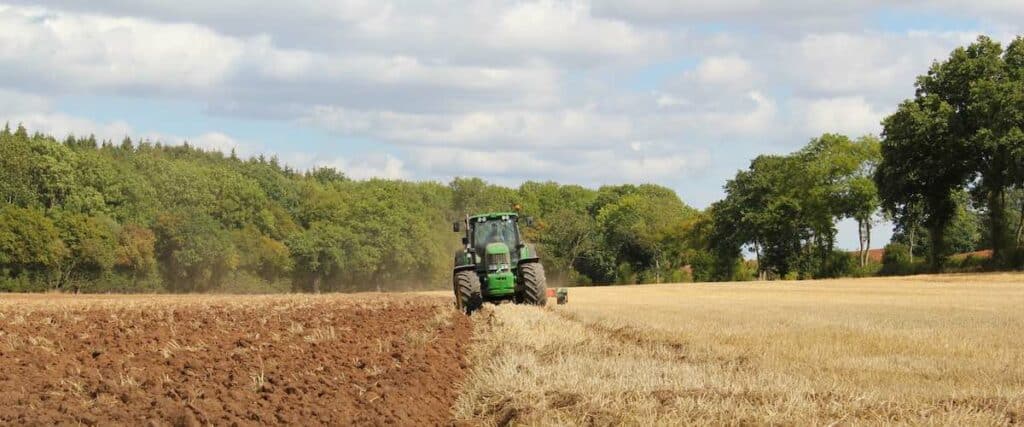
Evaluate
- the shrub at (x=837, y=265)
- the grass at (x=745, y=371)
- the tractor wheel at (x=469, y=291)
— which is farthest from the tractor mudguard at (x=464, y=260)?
the shrub at (x=837, y=265)

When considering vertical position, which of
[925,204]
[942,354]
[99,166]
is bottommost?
[942,354]

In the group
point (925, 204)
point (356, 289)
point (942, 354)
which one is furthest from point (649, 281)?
point (942, 354)

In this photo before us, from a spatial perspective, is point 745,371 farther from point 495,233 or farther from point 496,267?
point 495,233

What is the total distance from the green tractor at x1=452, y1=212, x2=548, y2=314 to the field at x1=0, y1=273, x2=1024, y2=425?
4.55 m

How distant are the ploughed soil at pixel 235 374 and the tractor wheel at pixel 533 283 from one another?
5.86 m

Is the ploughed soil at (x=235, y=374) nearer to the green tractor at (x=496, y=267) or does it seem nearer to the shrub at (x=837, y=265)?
the green tractor at (x=496, y=267)

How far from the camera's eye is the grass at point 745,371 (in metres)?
9.75

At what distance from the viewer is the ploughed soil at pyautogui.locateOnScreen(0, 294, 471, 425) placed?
32.7 feet

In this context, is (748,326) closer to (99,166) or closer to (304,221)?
(99,166)

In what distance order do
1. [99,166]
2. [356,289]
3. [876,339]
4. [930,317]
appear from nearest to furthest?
1. [876,339]
2. [930,317]
3. [99,166]
4. [356,289]

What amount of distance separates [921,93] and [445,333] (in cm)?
4715

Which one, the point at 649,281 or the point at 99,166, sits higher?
the point at 99,166

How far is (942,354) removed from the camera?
49.1ft

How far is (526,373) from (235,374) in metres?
3.32
